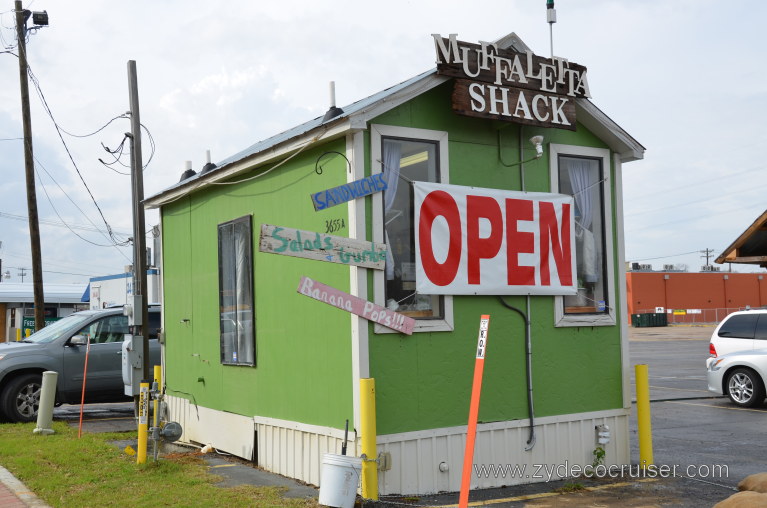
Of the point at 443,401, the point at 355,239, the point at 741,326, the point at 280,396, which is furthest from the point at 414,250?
the point at 741,326

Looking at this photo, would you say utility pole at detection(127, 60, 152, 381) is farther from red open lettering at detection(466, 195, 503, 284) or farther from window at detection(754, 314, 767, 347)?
window at detection(754, 314, 767, 347)

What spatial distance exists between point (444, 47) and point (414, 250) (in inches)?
74.5

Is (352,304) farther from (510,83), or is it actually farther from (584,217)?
(584,217)

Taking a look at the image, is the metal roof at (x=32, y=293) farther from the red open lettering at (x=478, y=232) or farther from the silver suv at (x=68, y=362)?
the red open lettering at (x=478, y=232)

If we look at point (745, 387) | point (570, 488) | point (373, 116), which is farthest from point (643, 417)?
point (745, 387)

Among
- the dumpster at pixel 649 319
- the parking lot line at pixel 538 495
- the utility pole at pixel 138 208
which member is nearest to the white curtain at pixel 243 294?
the utility pole at pixel 138 208

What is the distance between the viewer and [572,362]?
28.4 feet

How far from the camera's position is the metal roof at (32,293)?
36.1 meters

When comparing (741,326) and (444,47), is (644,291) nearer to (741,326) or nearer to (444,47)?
(741,326)

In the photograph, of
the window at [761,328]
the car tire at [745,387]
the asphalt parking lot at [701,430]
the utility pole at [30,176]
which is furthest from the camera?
the utility pole at [30,176]

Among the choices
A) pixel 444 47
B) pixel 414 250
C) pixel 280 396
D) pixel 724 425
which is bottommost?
pixel 724 425

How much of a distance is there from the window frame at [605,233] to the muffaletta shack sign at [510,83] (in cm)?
49

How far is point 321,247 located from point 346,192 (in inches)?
22.6

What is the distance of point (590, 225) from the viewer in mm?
9133
